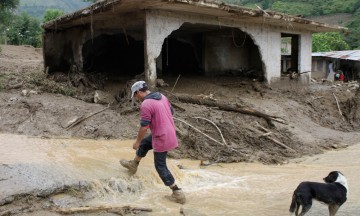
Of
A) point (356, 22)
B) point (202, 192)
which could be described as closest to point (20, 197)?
point (202, 192)

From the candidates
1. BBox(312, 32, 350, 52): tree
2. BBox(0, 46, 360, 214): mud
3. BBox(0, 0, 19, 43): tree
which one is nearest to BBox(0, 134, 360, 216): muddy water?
BBox(0, 46, 360, 214): mud

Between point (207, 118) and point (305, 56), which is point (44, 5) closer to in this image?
point (305, 56)

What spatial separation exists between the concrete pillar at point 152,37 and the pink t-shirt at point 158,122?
17.9 ft

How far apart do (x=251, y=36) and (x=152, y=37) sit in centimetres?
459

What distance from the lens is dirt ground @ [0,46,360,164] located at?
31.0ft

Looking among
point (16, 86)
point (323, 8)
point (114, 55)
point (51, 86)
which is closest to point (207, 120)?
point (51, 86)

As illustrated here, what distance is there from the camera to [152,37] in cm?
1138

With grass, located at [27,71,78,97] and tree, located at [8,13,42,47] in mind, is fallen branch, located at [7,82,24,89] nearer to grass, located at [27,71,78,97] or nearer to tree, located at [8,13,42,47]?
grass, located at [27,71,78,97]

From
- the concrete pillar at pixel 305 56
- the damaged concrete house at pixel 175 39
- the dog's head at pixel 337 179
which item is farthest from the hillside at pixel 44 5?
the dog's head at pixel 337 179

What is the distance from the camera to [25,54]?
3012 cm

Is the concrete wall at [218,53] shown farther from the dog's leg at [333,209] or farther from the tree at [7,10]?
the tree at [7,10]

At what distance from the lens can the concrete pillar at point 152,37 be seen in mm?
11273

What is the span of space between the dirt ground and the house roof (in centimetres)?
201

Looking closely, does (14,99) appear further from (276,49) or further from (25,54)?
(25,54)
